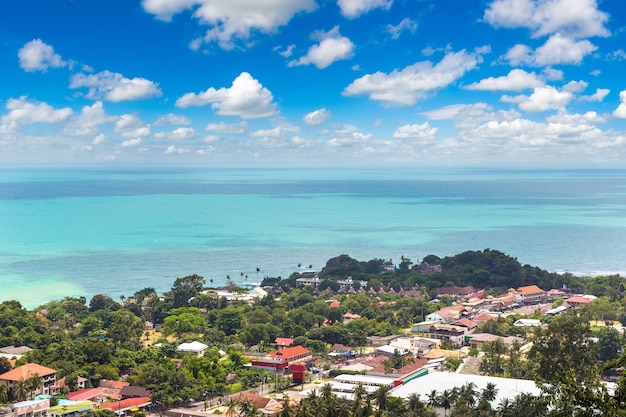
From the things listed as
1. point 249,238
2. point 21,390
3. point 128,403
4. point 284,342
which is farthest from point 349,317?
point 249,238

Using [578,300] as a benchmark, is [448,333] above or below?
below

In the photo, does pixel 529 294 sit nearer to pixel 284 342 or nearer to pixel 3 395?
pixel 284 342

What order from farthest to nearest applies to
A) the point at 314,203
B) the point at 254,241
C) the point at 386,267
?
the point at 314,203 → the point at 254,241 → the point at 386,267

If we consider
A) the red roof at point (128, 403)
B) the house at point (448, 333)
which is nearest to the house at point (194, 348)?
the red roof at point (128, 403)

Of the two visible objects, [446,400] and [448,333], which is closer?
[446,400]

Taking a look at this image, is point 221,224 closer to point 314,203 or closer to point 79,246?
point 79,246

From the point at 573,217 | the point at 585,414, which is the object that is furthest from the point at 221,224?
the point at 585,414

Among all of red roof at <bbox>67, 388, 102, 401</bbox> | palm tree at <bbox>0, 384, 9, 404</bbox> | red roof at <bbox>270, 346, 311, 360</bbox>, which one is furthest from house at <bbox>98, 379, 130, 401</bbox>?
red roof at <bbox>270, 346, 311, 360</bbox>
